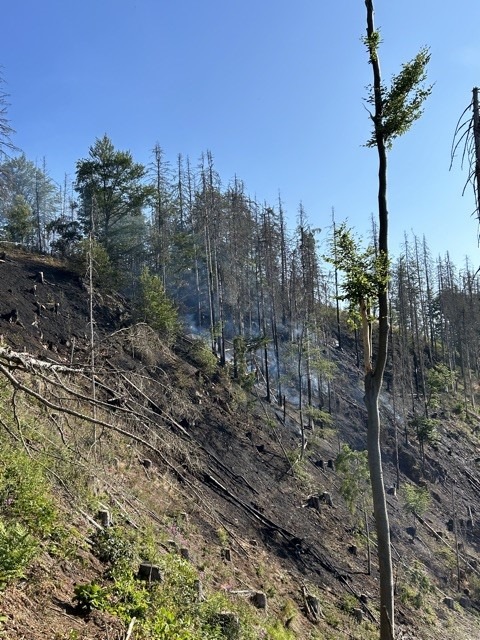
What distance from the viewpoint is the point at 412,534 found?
23047 millimetres

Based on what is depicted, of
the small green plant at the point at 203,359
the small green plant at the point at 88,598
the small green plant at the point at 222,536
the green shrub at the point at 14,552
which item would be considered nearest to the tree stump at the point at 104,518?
the small green plant at the point at 88,598

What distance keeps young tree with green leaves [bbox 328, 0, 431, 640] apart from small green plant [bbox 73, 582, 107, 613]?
4097mm

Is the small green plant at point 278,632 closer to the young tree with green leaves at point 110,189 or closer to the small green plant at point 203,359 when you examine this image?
the small green plant at point 203,359

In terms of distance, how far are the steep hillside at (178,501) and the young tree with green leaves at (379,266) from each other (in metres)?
2.84

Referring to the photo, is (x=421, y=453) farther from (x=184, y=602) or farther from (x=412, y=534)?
(x=184, y=602)

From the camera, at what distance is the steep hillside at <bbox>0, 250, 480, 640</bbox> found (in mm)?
4746

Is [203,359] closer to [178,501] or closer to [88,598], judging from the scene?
[178,501]

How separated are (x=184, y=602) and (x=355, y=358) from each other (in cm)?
3702

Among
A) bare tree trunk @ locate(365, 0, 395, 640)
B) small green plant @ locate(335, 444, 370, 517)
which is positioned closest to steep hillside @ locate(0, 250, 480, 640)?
small green plant @ locate(335, 444, 370, 517)

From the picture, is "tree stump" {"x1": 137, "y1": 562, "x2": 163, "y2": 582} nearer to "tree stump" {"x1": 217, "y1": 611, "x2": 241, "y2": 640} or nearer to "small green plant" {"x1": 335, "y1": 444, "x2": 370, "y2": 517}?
"tree stump" {"x1": 217, "y1": 611, "x2": 241, "y2": 640}

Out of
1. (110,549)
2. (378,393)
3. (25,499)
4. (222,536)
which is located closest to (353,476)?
(222,536)

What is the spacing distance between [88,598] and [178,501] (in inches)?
380

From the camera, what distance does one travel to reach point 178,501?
14.0m

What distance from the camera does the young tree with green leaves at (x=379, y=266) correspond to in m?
6.98
